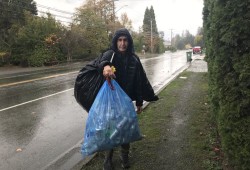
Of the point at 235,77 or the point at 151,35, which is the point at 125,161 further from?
the point at 151,35

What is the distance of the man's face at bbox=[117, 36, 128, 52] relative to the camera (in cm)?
407

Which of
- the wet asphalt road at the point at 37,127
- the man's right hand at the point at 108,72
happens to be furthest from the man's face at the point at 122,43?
the wet asphalt road at the point at 37,127

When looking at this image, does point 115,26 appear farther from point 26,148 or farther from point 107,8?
point 26,148

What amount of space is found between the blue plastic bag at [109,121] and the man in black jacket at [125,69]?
0.36 metres

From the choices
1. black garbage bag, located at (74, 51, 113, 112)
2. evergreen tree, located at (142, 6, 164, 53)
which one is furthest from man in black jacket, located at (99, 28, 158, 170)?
evergreen tree, located at (142, 6, 164, 53)

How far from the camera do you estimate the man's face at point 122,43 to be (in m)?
4.07

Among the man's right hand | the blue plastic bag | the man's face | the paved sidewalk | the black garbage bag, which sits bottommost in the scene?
the paved sidewalk

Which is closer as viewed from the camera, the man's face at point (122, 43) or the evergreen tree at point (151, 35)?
the man's face at point (122, 43)

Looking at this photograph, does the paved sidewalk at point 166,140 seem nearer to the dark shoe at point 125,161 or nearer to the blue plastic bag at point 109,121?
the dark shoe at point 125,161

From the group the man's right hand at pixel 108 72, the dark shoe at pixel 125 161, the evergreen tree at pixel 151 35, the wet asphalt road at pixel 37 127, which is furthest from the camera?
the evergreen tree at pixel 151 35

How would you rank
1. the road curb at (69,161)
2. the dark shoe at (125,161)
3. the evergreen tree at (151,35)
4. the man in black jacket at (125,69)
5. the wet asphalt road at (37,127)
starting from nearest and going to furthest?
the man in black jacket at (125,69) → the dark shoe at (125,161) → the road curb at (69,161) → the wet asphalt road at (37,127) → the evergreen tree at (151,35)

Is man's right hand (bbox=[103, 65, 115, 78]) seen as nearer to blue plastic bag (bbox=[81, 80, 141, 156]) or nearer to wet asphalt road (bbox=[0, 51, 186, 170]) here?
blue plastic bag (bbox=[81, 80, 141, 156])

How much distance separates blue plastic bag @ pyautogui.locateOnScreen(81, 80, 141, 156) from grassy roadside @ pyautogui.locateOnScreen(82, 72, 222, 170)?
0.79 m

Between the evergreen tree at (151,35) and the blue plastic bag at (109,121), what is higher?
the evergreen tree at (151,35)
